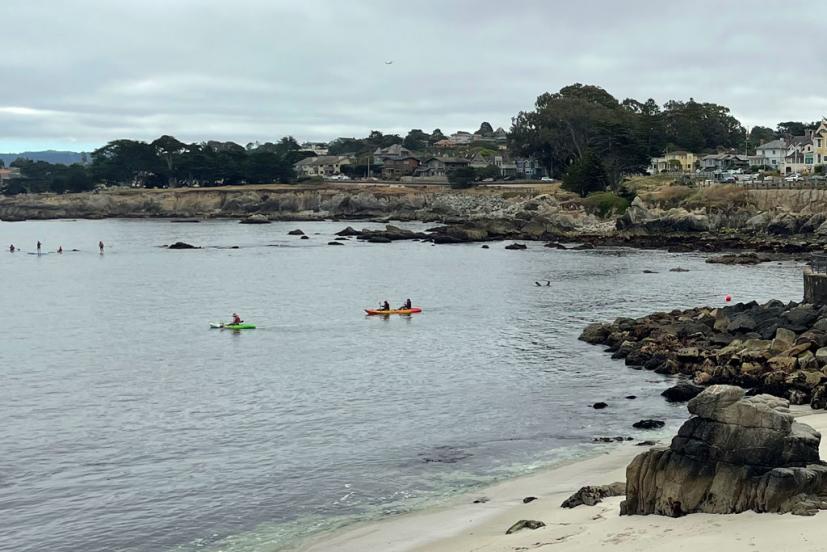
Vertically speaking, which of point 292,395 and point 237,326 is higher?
point 237,326

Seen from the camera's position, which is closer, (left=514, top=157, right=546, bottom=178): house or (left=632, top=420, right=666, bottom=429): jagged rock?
(left=632, top=420, right=666, bottom=429): jagged rock

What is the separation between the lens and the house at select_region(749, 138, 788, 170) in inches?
5551

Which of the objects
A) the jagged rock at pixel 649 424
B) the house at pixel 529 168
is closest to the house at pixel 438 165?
the house at pixel 529 168

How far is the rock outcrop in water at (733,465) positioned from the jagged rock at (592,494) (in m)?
2.12

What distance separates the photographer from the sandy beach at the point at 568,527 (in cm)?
1562

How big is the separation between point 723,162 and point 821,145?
21042 millimetres

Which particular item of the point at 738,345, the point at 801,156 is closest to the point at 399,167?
the point at 801,156

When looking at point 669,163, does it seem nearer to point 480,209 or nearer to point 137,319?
point 480,209

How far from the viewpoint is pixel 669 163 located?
151500mm

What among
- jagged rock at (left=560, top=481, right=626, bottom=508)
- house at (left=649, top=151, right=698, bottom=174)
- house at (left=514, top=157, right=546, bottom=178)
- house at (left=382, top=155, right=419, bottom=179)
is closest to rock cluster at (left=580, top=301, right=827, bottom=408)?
jagged rock at (left=560, top=481, right=626, bottom=508)

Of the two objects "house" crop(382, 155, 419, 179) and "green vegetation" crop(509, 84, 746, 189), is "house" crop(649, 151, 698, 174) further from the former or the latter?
"house" crop(382, 155, 419, 179)

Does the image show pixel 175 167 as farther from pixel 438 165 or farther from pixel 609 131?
pixel 609 131

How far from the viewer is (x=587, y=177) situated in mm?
121125

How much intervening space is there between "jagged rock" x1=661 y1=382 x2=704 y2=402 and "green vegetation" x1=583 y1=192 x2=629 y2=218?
7968 centimetres
